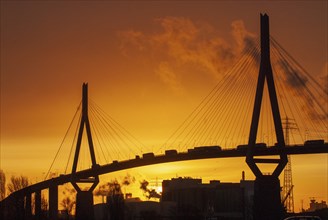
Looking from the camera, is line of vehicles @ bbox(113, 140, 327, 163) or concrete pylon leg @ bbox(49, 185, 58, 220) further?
concrete pylon leg @ bbox(49, 185, 58, 220)

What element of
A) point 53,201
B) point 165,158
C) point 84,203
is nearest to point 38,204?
point 53,201

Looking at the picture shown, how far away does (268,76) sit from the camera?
229 feet

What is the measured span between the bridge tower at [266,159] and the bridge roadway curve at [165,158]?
1.99 m

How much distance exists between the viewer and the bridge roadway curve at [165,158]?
75.4 metres

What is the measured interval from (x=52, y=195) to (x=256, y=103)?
60309 mm

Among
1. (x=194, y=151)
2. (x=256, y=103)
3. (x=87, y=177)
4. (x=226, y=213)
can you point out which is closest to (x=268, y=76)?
(x=256, y=103)

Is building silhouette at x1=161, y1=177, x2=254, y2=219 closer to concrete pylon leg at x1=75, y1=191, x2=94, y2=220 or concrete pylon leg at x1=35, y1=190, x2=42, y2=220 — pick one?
concrete pylon leg at x1=35, y1=190, x2=42, y2=220

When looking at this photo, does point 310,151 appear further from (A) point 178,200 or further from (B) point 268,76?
(A) point 178,200

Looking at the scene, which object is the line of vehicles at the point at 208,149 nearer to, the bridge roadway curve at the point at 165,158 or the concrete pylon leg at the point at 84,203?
the bridge roadway curve at the point at 165,158

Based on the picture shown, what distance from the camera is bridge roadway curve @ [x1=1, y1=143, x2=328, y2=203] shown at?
75.4 m

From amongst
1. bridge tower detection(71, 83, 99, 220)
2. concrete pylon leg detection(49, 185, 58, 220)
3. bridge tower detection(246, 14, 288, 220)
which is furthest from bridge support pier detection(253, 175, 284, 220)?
concrete pylon leg detection(49, 185, 58, 220)

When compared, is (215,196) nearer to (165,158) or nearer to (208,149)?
(165,158)

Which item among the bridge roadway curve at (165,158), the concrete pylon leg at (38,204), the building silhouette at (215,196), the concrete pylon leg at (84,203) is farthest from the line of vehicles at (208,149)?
the building silhouette at (215,196)

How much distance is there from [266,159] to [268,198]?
3.55m
